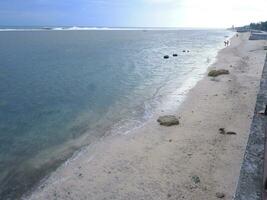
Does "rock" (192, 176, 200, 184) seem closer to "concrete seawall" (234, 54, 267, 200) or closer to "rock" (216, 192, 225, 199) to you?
"rock" (216, 192, 225, 199)

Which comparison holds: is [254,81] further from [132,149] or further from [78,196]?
[78,196]

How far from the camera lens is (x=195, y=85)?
3469 cm

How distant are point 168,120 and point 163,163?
20.5ft

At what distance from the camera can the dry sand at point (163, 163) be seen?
13.5m

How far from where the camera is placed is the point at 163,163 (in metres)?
15.9

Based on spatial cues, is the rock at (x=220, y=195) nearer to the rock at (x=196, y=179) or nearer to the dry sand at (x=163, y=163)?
the dry sand at (x=163, y=163)

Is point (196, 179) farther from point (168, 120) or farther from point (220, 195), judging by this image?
point (168, 120)

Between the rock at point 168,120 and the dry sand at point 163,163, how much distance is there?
417 mm

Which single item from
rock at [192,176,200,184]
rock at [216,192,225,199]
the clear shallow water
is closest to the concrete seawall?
rock at [216,192,225,199]

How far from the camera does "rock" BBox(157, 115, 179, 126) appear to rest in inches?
845

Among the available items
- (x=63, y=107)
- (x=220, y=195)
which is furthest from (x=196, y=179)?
(x=63, y=107)

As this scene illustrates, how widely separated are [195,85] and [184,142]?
17.4 m

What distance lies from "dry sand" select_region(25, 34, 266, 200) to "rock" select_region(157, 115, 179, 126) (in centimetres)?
42

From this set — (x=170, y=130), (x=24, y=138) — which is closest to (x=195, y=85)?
(x=170, y=130)
